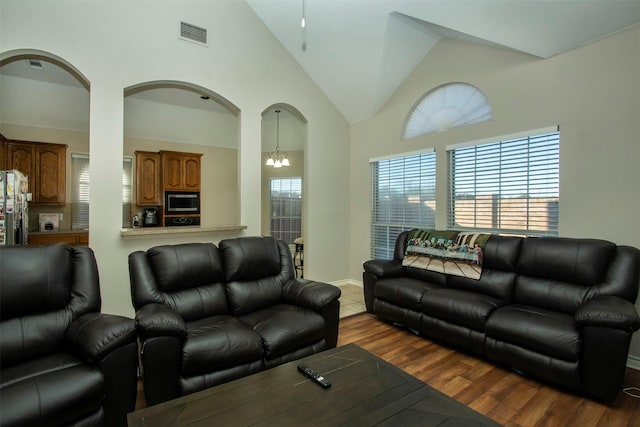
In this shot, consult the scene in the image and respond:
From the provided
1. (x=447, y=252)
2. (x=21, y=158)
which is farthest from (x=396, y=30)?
(x=21, y=158)

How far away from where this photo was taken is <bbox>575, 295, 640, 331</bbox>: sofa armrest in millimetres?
2119

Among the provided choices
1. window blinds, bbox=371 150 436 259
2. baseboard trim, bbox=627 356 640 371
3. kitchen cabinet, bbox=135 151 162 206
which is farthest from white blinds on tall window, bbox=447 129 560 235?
kitchen cabinet, bbox=135 151 162 206

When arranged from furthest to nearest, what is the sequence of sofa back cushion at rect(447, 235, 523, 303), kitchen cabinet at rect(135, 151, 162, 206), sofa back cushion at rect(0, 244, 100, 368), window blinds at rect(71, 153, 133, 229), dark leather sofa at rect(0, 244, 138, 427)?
kitchen cabinet at rect(135, 151, 162, 206) < window blinds at rect(71, 153, 133, 229) < sofa back cushion at rect(447, 235, 523, 303) < sofa back cushion at rect(0, 244, 100, 368) < dark leather sofa at rect(0, 244, 138, 427)

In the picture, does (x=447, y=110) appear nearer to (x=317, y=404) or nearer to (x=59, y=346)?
(x=317, y=404)

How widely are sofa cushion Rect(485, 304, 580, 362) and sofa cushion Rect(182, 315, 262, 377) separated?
1999 millimetres

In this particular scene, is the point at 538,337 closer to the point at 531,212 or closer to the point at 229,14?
the point at 531,212

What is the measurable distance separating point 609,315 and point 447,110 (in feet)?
9.87

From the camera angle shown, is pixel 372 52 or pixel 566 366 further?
pixel 372 52

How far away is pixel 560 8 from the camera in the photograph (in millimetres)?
2838

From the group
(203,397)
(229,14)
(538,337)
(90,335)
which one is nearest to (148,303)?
(90,335)

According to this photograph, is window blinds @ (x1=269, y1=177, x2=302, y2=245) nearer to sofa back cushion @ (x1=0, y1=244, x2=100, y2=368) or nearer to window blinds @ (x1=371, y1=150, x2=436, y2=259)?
window blinds @ (x1=371, y1=150, x2=436, y2=259)

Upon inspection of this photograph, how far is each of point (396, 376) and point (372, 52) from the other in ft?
13.5

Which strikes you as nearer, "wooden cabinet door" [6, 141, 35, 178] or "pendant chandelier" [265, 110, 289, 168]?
"wooden cabinet door" [6, 141, 35, 178]

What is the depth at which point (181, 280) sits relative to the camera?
265 centimetres
